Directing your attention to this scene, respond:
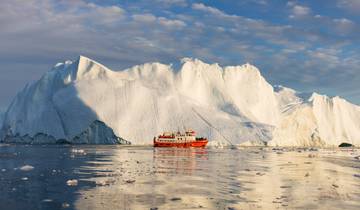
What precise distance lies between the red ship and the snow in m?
3.67

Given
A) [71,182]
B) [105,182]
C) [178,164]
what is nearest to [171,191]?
[105,182]

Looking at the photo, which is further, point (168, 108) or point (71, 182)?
point (168, 108)

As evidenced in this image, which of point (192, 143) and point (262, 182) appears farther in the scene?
point (192, 143)

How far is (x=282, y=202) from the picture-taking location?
37.9 ft

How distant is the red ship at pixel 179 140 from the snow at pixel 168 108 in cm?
367

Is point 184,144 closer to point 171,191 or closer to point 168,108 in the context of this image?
point 168,108

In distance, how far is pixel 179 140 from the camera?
1956 inches

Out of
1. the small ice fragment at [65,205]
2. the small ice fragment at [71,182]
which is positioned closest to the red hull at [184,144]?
the small ice fragment at [71,182]

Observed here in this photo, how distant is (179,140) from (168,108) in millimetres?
6779

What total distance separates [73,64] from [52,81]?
3650mm

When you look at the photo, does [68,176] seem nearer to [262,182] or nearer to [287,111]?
[262,182]

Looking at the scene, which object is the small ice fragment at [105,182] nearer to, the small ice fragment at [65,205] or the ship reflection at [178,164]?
the small ice fragment at [65,205]

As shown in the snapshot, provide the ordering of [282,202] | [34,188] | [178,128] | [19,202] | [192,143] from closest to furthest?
[19,202] < [282,202] < [34,188] < [192,143] < [178,128]

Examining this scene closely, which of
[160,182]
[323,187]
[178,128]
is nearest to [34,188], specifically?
[160,182]
